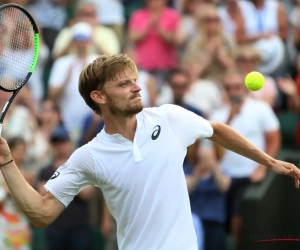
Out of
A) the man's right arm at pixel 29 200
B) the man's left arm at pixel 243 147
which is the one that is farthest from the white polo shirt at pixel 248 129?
the man's right arm at pixel 29 200

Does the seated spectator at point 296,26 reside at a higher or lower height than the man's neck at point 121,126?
higher

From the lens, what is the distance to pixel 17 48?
550 cm

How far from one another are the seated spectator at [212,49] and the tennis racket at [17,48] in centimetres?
421

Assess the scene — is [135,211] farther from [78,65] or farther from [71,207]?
[78,65]

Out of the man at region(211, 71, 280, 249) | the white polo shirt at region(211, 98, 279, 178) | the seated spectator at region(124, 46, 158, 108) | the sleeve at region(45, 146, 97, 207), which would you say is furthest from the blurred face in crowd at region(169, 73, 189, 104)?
the sleeve at region(45, 146, 97, 207)

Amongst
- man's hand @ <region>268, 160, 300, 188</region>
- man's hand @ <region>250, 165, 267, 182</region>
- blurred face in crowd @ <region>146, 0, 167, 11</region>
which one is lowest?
man's hand @ <region>250, 165, 267, 182</region>

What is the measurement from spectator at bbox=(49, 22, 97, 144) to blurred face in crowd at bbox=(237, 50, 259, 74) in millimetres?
1753

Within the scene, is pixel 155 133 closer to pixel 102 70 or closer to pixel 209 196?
pixel 102 70

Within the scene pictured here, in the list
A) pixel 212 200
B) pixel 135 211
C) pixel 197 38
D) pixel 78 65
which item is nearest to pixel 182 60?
pixel 197 38

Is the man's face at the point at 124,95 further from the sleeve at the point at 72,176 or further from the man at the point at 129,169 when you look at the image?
the sleeve at the point at 72,176

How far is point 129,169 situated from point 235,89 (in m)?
4.40

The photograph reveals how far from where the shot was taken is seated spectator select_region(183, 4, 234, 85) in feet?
31.4

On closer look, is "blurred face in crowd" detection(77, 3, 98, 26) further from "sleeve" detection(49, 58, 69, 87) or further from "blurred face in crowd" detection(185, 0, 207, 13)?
"blurred face in crowd" detection(185, 0, 207, 13)

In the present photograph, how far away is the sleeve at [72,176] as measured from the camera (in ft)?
15.1
